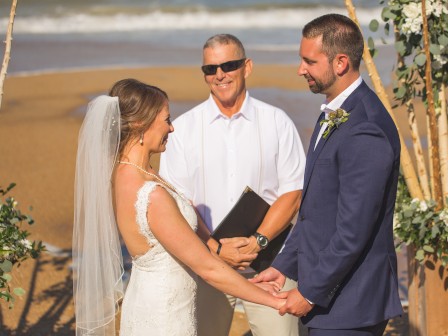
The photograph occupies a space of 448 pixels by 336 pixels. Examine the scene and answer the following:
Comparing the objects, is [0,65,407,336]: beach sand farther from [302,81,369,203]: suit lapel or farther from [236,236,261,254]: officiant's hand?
[302,81,369,203]: suit lapel

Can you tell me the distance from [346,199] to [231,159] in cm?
162

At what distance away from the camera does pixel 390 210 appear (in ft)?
12.3

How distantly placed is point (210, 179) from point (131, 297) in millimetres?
1145

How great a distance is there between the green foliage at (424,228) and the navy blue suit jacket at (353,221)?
125 centimetres

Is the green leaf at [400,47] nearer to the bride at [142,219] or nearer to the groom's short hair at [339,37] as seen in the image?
the groom's short hair at [339,37]

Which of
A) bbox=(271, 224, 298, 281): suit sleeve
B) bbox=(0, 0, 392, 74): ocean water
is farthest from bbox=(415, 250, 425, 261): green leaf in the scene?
bbox=(0, 0, 392, 74): ocean water

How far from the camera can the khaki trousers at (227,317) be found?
490 cm

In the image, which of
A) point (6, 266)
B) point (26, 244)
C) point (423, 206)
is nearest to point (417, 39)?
point (423, 206)

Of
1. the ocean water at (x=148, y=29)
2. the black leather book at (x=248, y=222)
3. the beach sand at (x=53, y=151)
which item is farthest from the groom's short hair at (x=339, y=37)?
the ocean water at (x=148, y=29)

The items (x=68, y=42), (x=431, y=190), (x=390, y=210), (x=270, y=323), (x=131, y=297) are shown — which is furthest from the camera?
(x=68, y=42)

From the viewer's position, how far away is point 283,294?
4078 mm

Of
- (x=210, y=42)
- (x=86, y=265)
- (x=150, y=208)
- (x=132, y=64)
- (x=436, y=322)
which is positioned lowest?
(x=436, y=322)

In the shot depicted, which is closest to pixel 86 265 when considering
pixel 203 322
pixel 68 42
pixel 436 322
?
pixel 203 322

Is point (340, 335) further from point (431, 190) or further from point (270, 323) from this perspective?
point (431, 190)
